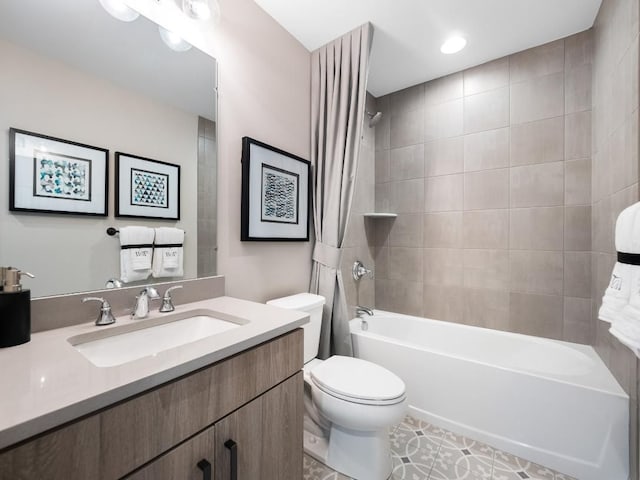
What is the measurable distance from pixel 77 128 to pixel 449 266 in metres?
2.38

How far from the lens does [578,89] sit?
182 cm

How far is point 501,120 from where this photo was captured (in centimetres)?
207

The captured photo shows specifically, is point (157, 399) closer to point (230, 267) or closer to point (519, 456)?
point (230, 267)

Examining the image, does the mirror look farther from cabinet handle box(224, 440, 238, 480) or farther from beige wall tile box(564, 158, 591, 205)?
beige wall tile box(564, 158, 591, 205)

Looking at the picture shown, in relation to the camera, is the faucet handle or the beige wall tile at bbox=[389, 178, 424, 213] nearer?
the faucet handle

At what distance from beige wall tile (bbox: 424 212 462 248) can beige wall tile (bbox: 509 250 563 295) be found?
0.39m

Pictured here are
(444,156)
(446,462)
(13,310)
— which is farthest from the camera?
(444,156)

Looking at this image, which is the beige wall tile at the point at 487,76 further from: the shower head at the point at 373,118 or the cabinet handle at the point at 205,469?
the cabinet handle at the point at 205,469

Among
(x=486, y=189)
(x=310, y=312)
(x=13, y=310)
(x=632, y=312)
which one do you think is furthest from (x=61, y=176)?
(x=486, y=189)

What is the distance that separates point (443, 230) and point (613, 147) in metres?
1.09

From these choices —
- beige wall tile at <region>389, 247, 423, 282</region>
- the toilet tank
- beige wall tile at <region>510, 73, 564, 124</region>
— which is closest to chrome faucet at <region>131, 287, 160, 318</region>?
the toilet tank

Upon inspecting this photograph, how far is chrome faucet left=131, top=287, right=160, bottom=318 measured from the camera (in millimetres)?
1000

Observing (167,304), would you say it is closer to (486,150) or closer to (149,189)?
(149,189)

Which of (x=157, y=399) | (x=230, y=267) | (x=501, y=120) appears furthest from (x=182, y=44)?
(x=501, y=120)
